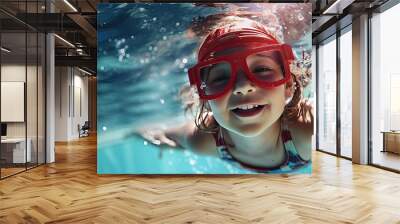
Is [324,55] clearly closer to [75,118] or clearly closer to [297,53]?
[297,53]

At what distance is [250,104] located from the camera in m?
6.25

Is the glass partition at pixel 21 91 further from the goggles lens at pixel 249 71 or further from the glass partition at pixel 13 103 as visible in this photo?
the goggles lens at pixel 249 71

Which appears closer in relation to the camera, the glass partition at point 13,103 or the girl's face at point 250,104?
the girl's face at point 250,104

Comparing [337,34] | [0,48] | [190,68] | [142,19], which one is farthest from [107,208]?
[337,34]

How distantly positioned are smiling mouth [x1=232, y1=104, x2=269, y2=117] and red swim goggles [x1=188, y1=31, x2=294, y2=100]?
36 cm

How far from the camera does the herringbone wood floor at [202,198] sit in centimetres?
402

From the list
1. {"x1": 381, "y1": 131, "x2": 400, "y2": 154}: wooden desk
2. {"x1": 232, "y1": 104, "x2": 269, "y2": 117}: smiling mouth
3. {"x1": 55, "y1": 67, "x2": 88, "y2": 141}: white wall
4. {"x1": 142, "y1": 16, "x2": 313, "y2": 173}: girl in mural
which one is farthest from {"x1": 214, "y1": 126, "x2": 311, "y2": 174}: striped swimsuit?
{"x1": 55, "y1": 67, "x2": 88, "y2": 141}: white wall

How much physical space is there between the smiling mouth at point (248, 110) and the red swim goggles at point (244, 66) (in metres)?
0.36

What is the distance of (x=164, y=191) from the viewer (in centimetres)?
543

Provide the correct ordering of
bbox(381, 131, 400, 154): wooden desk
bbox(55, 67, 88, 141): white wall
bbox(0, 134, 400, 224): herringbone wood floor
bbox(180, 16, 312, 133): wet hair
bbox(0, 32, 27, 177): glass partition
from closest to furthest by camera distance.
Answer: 1. bbox(0, 134, 400, 224): herringbone wood floor
2. bbox(180, 16, 312, 133): wet hair
3. bbox(0, 32, 27, 177): glass partition
4. bbox(381, 131, 400, 154): wooden desk
5. bbox(55, 67, 88, 141): white wall

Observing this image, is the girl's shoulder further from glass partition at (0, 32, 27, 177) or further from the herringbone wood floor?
glass partition at (0, 32, 27, 177)

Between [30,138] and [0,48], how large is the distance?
7.03 ft

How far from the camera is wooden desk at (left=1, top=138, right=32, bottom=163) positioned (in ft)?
23.1

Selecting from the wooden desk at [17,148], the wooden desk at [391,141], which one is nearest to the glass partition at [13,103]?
the wooden desk at [17,148]
